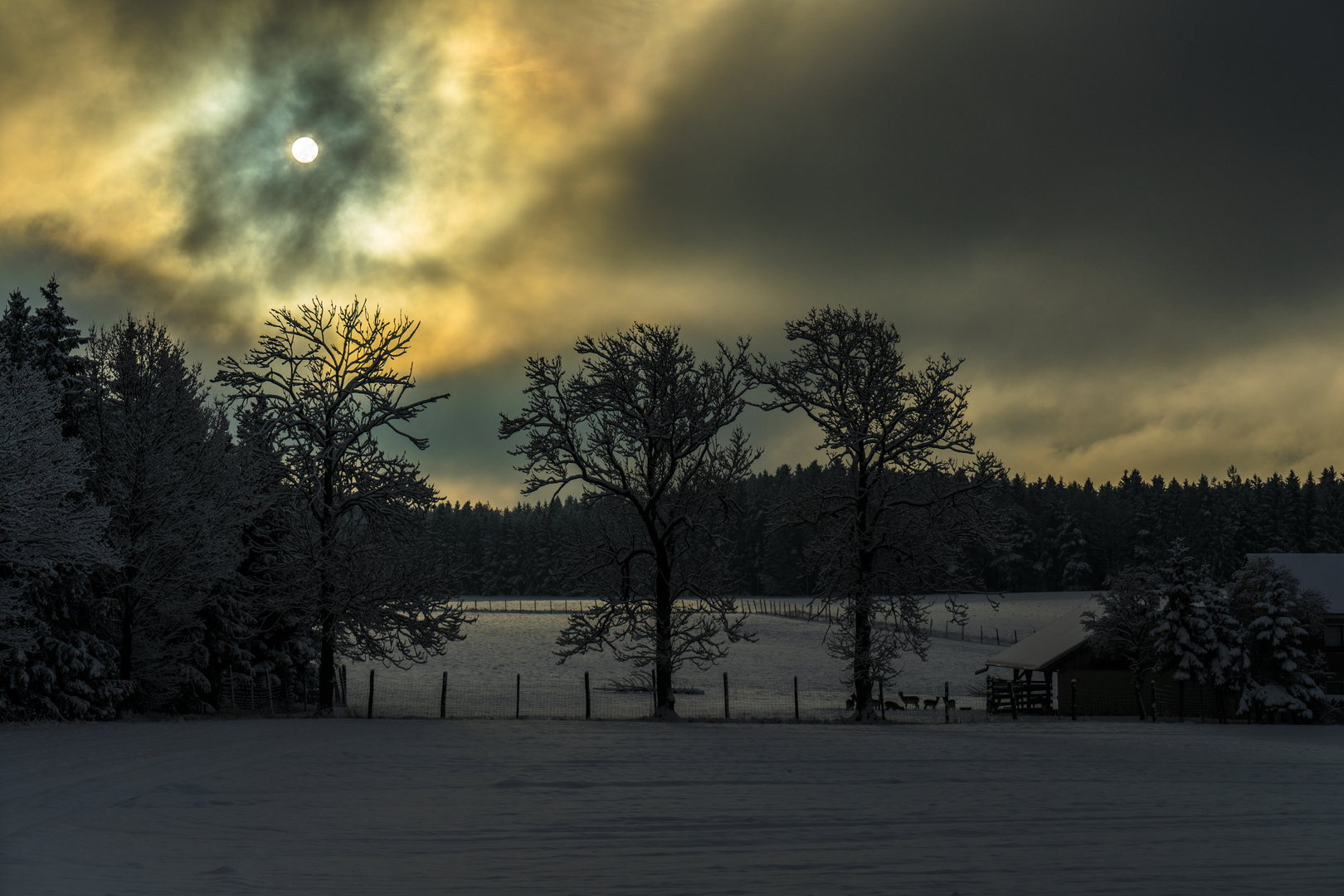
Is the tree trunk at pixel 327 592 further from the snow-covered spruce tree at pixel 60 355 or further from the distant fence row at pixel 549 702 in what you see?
the snow-covered spruce tree at pixel 60 355

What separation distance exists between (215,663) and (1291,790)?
30.7 metres

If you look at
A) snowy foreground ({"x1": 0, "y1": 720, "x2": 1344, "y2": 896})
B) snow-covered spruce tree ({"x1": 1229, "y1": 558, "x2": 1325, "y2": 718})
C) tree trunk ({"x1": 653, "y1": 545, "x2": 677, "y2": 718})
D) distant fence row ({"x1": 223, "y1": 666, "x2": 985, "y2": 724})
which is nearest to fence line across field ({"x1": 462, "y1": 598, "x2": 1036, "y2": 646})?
tree trunk ({"x1": 653, "y1": 545, "x2": 677, "y2": 718})

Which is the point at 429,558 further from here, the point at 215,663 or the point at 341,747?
the point at 341,747

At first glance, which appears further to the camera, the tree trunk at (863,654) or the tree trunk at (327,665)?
the tree trunk at (863,654)

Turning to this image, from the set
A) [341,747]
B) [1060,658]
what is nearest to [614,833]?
[341,747]

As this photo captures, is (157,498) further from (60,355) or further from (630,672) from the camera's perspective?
(630,672)

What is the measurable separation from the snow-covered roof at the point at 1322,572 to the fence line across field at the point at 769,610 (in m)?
16.8

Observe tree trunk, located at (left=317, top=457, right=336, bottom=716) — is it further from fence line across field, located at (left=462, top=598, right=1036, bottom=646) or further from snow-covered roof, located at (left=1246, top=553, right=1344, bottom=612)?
snow-covered roof, located at (left=1246, top=553, right=1344, bottom=612)

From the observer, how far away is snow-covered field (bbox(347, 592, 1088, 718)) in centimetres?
3766

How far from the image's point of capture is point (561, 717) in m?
27.2

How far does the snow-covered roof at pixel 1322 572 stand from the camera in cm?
4172

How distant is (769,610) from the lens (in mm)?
109125

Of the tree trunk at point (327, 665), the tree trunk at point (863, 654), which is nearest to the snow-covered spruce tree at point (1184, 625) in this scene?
the tree trunk at point (863, 654)

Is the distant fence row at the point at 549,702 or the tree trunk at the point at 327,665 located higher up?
the tree trunk at the point at 327,665
